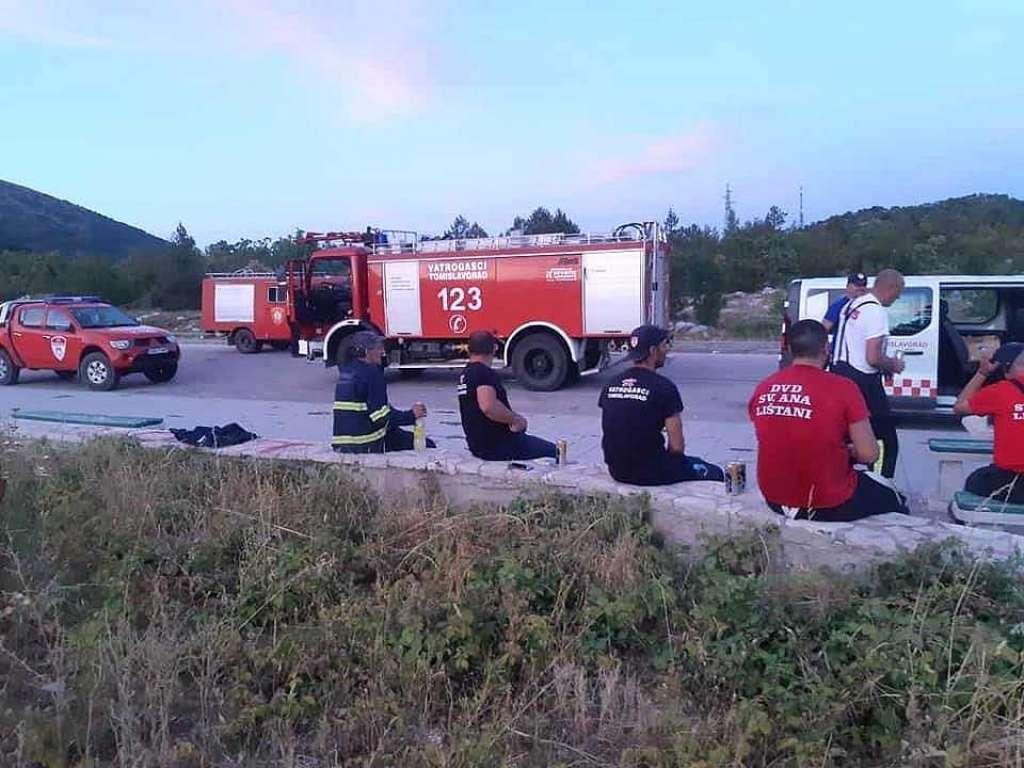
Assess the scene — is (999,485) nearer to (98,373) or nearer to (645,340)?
(645,340)

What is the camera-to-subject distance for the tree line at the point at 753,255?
35531mm

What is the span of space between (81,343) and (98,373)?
63 cm

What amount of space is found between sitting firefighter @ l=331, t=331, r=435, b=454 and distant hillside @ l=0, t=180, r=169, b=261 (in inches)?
2488

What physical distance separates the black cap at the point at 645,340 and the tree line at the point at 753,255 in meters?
24.2

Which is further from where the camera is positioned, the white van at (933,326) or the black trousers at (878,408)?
the white van at (933,326)

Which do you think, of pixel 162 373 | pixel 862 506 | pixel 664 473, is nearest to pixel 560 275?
pixel 162 373

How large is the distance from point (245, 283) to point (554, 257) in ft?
37.2

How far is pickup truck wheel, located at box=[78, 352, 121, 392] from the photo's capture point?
16.7 m

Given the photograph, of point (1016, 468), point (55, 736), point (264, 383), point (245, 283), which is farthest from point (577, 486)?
point (245, 283)

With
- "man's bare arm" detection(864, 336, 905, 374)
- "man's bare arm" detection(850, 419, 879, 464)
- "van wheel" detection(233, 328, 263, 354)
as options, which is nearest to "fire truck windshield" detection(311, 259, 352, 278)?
"van wheel" detection(233, 328, 263, 354)

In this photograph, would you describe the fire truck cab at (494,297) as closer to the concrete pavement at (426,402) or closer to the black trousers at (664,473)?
the concrete pavement at (426,402)

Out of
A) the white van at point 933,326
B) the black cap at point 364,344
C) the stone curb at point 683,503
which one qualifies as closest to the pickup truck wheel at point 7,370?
the stone curb at point 683,503

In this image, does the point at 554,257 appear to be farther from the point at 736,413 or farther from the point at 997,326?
the point at 997,326

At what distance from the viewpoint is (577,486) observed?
5.49 metres
